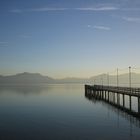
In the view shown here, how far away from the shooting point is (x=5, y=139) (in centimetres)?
3006

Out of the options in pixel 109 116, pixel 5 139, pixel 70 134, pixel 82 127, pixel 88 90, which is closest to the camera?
pixel 5 139

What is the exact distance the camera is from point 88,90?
4085 inches

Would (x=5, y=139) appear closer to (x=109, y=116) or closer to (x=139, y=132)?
(x=139, y=132)

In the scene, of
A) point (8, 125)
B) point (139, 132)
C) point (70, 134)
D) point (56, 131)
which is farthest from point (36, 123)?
point (139, 132)

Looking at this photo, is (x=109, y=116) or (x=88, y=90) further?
(x=88, y=90)

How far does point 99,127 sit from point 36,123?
31.4ft

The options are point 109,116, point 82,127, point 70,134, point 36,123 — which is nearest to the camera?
point 70,134

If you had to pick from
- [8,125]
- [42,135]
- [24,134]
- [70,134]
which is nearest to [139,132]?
[70,134]

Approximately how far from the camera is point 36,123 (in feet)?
133

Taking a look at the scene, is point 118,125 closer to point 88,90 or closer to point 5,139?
point 5,139

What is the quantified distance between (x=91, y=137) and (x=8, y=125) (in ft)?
45.1

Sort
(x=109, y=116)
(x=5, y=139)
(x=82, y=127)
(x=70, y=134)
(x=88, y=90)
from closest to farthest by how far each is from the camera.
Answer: (x=5, y=139)
(x=70, y=134)
(x=82, y=127)
(x=109, y=116)
(x=88, y=90)

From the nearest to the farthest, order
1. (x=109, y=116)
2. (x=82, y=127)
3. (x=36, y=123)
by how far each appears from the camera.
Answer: (x=82, y=127), (x=36, y=123), (x=109, y=116)

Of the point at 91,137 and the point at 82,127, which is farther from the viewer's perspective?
the point at 82,127
